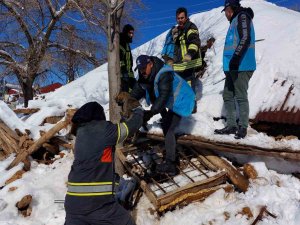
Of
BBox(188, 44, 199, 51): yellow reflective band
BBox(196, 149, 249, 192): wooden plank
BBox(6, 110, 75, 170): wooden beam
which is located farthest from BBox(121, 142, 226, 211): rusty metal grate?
BBox(6, 110, 75, 170): wooden beam

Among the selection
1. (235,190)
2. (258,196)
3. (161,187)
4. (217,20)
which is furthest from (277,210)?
(217,20)

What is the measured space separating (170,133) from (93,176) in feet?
5.44

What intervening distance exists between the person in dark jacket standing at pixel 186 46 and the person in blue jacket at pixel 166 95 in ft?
3.75

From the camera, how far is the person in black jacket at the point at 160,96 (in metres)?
4.37

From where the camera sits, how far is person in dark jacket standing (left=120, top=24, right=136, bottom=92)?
6.54 metres

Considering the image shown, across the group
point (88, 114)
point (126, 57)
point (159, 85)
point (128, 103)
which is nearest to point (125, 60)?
point (126, 57)

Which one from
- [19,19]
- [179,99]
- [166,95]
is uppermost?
[19,19]

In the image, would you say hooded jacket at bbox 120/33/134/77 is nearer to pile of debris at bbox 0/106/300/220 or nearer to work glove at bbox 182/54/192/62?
work glove at bbox 182/54/192/62

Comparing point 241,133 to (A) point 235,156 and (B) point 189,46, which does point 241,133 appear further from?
(B) point 189,46

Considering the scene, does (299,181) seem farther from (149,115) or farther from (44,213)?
(44,213)

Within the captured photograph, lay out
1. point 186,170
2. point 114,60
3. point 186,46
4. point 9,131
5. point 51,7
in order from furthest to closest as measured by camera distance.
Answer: point 51,7, point 9,131, point 186,46, point 114,60, point 186,170

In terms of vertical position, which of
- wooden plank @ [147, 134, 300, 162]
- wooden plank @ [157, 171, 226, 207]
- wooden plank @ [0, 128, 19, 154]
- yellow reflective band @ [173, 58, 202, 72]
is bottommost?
wooden plank @ [0, 128, 19, 154]

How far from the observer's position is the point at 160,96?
14.4 ft

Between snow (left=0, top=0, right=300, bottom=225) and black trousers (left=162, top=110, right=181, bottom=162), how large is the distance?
0.41 meters
